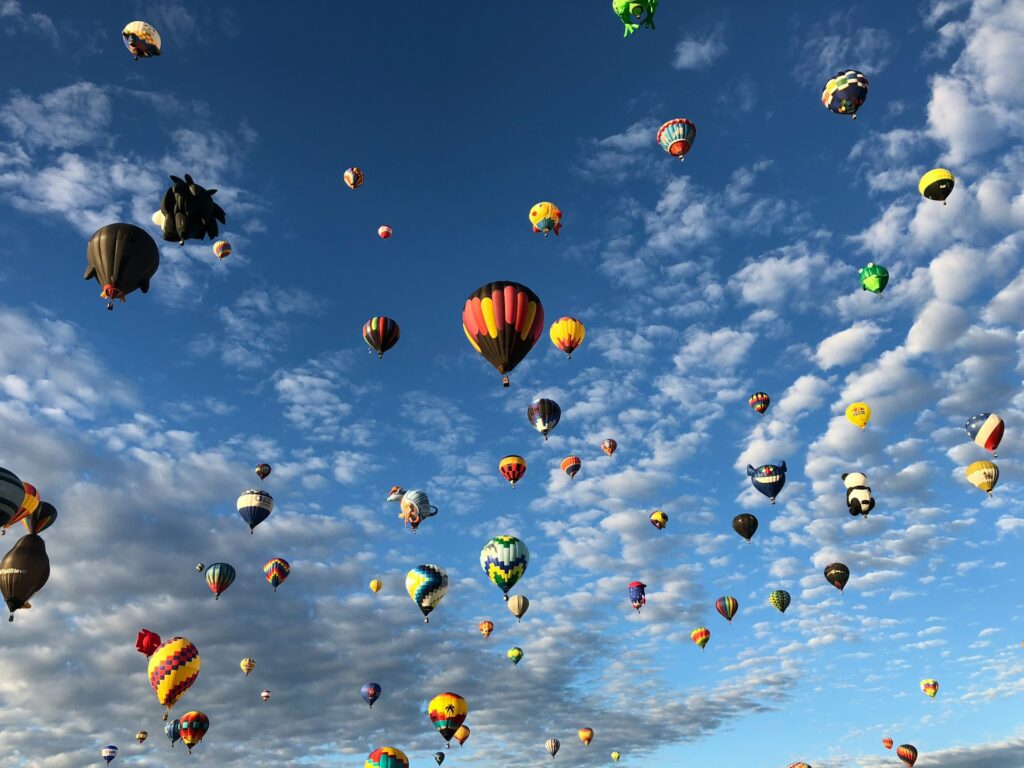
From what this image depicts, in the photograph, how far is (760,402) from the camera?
57500 millimetres

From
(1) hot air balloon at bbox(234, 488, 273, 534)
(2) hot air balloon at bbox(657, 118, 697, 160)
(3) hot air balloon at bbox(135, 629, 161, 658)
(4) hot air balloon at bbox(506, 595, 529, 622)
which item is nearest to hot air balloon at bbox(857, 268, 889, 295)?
(2) hot air balloon at bbox(657, 118, 697, 160)

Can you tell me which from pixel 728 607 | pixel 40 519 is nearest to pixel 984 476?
pixel 728 607

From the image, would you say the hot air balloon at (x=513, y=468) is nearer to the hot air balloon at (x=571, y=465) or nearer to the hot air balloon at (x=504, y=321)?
the hot air balloon at (x=571, y=465)

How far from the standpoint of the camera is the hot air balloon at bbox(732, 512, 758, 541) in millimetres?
57656

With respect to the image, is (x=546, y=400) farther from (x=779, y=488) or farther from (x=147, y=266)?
(x=147, y=266)

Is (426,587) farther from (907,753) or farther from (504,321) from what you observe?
(907,753)

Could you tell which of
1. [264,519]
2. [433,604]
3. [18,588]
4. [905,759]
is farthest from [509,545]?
[905,759]

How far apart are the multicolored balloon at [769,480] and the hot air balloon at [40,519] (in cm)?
4615

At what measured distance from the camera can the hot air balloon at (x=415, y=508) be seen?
58.5m

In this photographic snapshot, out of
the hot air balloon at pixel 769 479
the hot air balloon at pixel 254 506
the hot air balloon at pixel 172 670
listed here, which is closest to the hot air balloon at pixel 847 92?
the hot air balloon at pixel 769 479

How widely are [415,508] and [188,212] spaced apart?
3481 cm

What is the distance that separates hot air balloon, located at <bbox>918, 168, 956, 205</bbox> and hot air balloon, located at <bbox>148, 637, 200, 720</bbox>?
2143 inches

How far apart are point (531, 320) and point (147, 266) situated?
15349 mm

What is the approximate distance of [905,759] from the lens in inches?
3049
